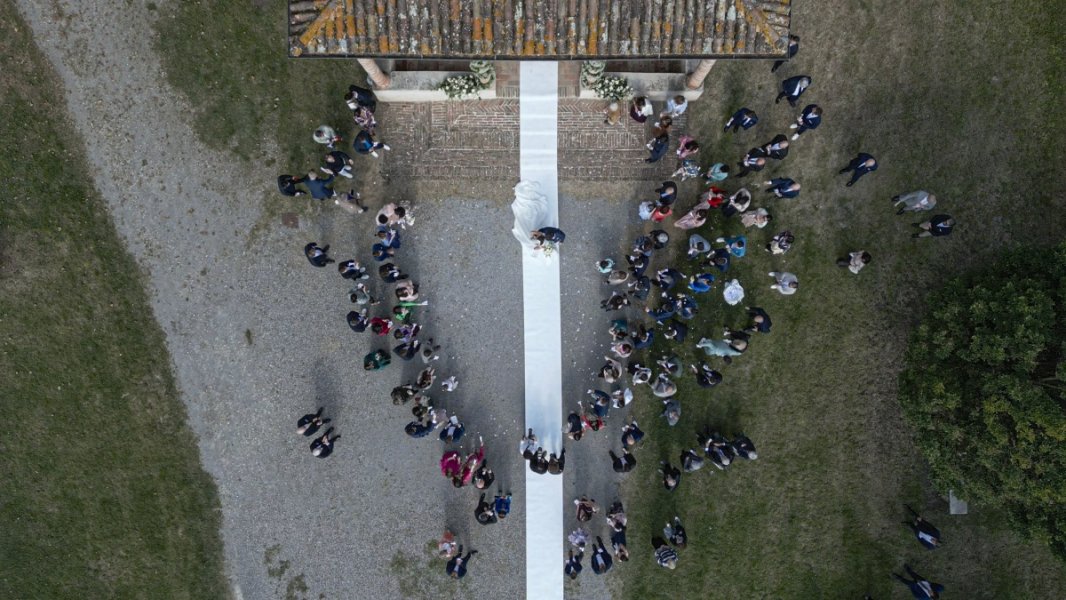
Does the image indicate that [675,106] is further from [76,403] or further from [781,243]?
[76,403]

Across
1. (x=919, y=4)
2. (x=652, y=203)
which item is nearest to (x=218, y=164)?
(x=652, y=203)

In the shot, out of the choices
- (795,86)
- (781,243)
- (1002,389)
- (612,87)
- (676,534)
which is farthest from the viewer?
(676,534)

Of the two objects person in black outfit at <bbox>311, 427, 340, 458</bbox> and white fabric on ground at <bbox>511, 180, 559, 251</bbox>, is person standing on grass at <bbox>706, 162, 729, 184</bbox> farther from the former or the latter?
person in black outfit at <bbox>311, 427, 340, 458</bbox>

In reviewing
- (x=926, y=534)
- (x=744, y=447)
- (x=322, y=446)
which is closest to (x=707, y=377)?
(x=744, y=447)

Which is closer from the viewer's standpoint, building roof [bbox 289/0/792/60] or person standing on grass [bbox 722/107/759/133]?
building roof [bbox 289/0/792/60]

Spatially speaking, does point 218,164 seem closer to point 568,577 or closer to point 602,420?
point 602,420

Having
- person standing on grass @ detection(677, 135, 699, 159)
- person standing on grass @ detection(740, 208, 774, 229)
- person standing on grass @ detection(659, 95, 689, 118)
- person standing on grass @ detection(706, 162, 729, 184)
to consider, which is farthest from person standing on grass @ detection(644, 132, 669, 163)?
person standing on grass @ detection(740, 208, 774, 229)
